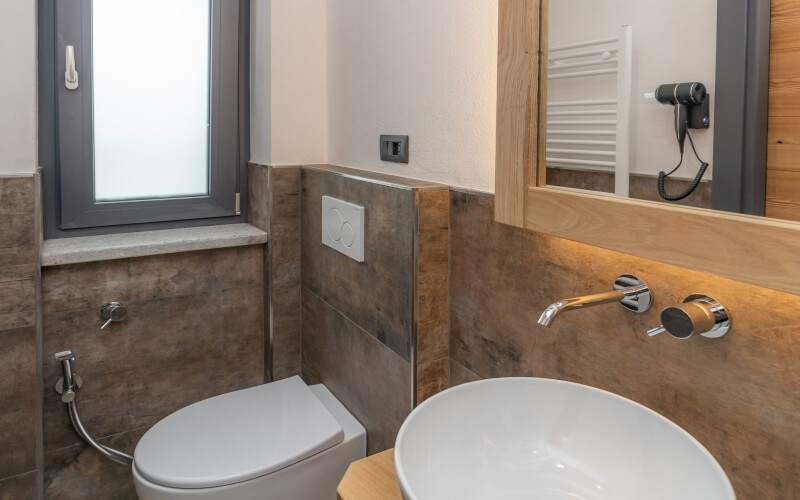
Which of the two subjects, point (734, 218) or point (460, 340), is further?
point (460, 340)

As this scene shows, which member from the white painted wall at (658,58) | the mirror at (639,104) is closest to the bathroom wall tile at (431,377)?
the mirror at (639,104)

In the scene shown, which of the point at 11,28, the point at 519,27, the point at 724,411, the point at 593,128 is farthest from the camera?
the point at 11,28

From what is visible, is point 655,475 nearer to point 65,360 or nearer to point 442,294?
point 442,294

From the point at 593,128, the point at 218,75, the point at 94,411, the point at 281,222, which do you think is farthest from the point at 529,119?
the point at 94,411

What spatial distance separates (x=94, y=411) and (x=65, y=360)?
21cm

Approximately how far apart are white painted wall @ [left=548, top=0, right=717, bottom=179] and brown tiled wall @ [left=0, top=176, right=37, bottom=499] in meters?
1.51

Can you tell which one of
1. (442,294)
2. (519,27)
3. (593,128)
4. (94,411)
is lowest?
(94,411)

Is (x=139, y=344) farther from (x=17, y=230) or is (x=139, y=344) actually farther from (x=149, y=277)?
(x=17, y=230)

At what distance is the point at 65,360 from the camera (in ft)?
5.80

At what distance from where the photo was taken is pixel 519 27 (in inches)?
42.1

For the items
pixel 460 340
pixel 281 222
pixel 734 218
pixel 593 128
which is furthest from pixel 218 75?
pixel 734 218

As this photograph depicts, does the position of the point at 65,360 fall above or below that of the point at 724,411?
below

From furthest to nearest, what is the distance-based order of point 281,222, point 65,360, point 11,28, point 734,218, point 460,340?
point 281,222, point 65,360, point 11,28, point 460,340, point 734,218

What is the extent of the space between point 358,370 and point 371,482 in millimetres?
611
